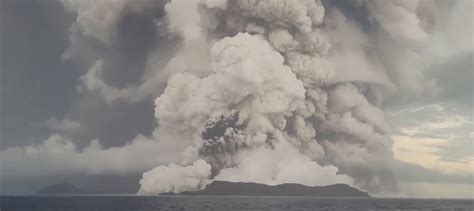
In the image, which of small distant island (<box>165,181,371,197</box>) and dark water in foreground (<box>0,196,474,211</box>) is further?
dark water in foreground (<box>0,196,474,211</box>)

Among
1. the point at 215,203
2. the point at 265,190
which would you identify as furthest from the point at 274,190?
the point at 215,203

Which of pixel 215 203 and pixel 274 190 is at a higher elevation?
pixel 274 190

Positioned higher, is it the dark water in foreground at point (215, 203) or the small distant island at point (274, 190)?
the small distant island at point (274, 190)

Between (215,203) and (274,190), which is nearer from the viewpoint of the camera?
(274,190)

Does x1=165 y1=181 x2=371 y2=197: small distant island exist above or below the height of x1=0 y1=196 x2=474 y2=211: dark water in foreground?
above

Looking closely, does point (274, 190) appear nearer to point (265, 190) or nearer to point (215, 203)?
point (265, 190)

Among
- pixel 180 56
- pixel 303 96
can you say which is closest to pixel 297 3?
pixel 303 96

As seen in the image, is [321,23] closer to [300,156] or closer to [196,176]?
[300,156]

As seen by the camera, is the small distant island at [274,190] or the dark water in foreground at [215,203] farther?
the dark water in foreground at [215,203]
